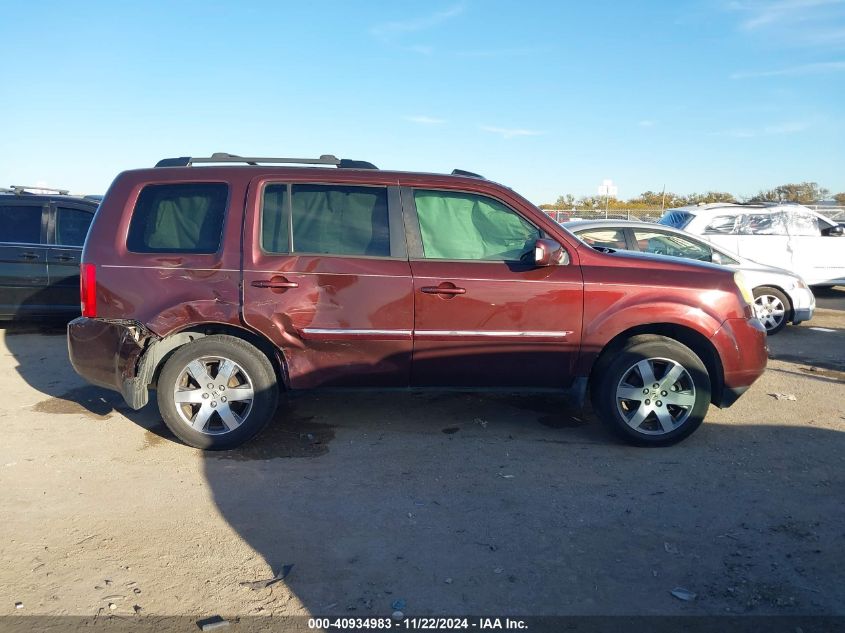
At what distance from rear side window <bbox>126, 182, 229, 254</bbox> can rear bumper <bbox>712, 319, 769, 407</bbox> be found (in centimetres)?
370

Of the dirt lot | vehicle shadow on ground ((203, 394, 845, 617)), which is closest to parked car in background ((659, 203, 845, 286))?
the dirt lot

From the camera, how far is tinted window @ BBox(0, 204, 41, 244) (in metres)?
8.88

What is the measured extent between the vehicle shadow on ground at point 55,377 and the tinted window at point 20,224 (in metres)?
1.09

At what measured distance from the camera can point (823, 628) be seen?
2.97m

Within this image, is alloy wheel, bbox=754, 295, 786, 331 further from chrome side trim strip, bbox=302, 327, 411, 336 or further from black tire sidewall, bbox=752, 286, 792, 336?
chrome side trim strip, bbox=302, 327, 411, 336

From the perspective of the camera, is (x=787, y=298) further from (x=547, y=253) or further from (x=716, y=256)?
(x=547, y=253)

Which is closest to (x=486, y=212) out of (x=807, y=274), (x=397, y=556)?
(x=397, y=556)

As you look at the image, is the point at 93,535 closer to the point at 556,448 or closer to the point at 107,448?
the point at 107,448

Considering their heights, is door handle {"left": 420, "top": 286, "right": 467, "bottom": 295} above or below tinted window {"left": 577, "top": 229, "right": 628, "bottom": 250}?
below

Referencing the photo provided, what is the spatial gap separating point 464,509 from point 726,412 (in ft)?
9.99

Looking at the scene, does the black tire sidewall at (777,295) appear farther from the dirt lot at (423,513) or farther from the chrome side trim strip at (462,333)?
the chrome side trim strip at (462,333)

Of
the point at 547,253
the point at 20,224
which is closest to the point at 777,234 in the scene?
the point at 547,253

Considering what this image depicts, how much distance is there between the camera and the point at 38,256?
8781 millimetres

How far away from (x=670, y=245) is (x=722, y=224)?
3.63m
